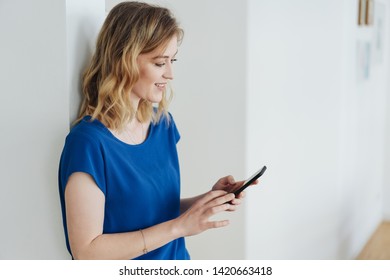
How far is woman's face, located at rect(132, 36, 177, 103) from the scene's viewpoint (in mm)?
1417

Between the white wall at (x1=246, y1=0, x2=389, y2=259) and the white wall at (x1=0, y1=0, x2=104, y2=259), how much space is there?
4.44 feet

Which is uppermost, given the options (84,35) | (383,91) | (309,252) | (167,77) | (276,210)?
(84,35)

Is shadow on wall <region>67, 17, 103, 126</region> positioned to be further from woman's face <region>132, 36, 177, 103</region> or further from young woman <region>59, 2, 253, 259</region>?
woman's face <region>132, 36, 177, 103</region>

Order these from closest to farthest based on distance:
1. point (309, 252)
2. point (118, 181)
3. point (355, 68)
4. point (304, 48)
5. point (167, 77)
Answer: point (118, 181) < point (167, 77) < point (304, 48) < point (309, 252) < point (355, 68)

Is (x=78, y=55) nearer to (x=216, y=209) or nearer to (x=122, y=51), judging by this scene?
(x=122, y=51)

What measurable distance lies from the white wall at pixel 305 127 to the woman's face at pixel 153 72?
119cm

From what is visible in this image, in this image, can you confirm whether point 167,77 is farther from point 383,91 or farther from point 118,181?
point 383,91

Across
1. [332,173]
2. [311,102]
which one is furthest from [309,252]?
[311,102]

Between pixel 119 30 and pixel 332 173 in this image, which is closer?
pixel 119 30

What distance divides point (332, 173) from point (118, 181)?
→ 2463mm

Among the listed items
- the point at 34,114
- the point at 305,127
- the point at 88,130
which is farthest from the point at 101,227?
the point at 305,127

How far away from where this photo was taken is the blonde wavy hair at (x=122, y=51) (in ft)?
4.52

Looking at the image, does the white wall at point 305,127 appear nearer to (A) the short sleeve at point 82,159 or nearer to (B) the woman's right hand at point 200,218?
(B) the woman's right hand at point 200,218

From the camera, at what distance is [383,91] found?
534cm
